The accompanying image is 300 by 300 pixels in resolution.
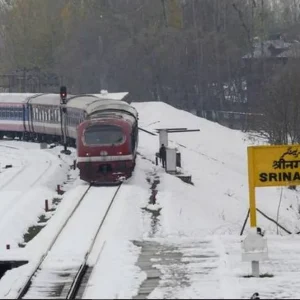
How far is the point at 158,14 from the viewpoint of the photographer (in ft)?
274

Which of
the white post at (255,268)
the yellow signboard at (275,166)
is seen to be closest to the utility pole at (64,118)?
the yellow signboard at (275,166)

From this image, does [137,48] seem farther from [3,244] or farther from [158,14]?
[3,244]

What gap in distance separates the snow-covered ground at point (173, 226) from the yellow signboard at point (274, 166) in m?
1.37

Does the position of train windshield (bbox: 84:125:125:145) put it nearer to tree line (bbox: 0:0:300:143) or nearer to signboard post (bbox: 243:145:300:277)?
signboard post (bbox: 243:145:300:277)

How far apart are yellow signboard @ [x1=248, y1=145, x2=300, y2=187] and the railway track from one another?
11.0 ft

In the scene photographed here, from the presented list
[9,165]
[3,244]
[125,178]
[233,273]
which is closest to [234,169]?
[9,165]

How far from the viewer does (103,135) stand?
30125 mm

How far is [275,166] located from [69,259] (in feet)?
13.5

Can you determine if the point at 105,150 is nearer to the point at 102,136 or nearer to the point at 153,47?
the point at 102,136

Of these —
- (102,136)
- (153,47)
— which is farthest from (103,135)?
(153,47)

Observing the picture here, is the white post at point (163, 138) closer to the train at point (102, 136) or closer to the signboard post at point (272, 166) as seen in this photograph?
the train at point (102, 136)

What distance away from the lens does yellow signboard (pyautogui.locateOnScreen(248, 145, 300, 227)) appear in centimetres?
1591

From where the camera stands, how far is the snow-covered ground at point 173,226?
1441cm

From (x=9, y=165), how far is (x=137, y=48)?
1722 inches
